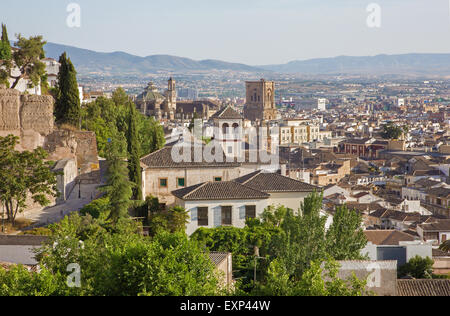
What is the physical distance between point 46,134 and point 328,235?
16.6 m

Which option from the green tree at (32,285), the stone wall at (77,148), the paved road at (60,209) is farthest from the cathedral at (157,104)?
the green tree at (32,285)

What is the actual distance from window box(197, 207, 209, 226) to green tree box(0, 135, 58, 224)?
5781mm

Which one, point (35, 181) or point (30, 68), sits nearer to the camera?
point (35, 181)

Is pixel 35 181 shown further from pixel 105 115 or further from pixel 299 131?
pixel 299 131

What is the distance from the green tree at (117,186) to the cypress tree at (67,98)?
1029cm

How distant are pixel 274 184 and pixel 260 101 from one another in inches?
4491

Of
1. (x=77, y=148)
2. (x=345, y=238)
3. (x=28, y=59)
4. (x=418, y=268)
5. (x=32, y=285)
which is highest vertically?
(x=28, y=59)

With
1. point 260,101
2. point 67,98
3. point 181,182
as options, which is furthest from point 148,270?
point 260,101

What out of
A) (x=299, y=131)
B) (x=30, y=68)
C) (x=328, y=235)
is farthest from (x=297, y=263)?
(x=299, y=131)

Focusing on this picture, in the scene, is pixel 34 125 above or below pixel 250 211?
above

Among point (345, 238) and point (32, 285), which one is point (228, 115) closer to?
point (345, 238)

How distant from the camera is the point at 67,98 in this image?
3167cm
